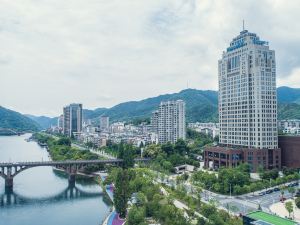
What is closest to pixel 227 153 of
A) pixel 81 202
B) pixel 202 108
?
pixel 81 202

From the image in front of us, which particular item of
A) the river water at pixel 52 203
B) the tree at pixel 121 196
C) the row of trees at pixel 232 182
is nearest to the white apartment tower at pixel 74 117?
the river water at pixel 52 203

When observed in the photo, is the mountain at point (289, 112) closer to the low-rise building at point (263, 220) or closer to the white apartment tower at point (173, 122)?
the white apartment tower at point (173, 122)

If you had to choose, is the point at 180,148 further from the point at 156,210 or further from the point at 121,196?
the point at 156,210

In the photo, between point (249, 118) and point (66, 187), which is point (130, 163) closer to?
point (66, 187)

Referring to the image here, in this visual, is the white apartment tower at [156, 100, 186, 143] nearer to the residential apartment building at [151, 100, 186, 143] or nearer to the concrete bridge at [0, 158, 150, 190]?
the residential apartment building at [151, 100, 186, 143]

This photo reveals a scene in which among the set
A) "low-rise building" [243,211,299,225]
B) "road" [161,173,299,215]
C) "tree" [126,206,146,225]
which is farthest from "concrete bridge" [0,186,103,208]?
"low-rise building" [243,211,299,225]

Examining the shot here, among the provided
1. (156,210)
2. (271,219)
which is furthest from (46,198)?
(271,219)
